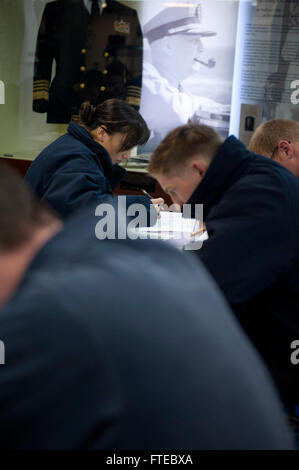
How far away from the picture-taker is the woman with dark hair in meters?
2.43

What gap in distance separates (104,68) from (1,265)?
14.8 ft

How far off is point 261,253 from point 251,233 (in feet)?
0.21

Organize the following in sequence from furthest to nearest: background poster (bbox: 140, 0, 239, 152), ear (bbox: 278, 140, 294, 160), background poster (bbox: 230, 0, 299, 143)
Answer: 1. background poster (bbox: 140, 0, 239, 152)
2. background poster (bbox: 230, 0, 299, 143)
3. ear (bbox: 278, 140, 294, 160)

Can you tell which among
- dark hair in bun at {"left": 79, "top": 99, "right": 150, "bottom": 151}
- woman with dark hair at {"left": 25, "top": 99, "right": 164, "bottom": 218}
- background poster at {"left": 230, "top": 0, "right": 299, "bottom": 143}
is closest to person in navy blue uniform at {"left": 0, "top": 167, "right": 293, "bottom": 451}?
woman with dark hair at {"left": 25, "top": 99, "right": 164, "bottom": 218}

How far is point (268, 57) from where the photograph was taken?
14.8ft

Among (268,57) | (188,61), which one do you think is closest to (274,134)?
(268,57)

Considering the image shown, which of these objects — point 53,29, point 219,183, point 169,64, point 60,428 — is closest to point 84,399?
point 60,428

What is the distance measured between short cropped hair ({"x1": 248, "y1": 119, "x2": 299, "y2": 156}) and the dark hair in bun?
634 mm

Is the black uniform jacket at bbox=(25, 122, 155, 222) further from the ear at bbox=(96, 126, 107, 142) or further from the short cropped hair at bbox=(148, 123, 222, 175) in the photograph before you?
the short cropped hair at bbox=(148, 123, 222, 175)

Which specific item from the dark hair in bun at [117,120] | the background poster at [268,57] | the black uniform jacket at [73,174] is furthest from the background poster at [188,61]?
the black uniform jacket at [73,174]

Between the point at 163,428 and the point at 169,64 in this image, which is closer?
the point at 163,428

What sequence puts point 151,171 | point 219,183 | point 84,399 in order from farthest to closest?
point 151,171 < point 219,183 < point 84,399
